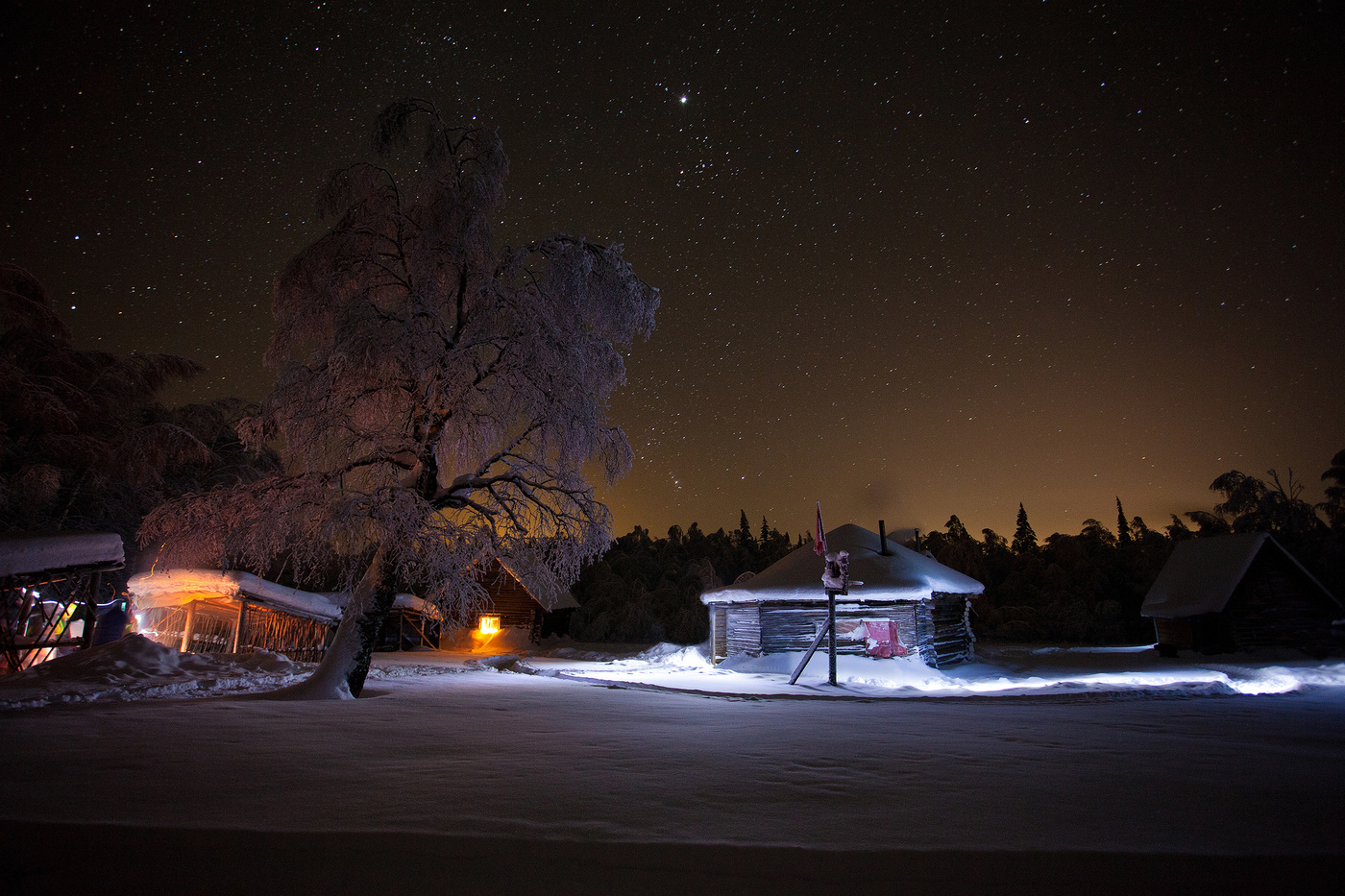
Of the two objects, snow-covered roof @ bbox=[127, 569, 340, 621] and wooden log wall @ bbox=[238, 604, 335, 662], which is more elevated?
snow-covered roof @ bbox=[127, 569, 340, 621]

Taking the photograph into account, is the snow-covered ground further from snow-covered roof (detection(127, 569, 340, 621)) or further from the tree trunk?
snow-covered roof (detection(127, 569, 340, 621))

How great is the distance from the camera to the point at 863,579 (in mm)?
18703

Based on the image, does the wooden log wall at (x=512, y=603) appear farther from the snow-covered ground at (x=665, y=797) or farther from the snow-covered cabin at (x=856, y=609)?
the snow-covered ground at (x=665, y=797)

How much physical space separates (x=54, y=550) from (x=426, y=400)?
8.39 metres

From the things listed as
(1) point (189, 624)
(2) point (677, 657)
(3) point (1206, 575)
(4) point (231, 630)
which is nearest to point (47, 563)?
(4) point (231, 630)

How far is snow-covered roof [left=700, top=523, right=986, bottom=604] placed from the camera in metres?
18.1

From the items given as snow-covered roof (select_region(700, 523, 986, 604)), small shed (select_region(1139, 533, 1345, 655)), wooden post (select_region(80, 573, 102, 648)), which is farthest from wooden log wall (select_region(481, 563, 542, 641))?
small shed (select_region(1139, 533, 1345, 655))

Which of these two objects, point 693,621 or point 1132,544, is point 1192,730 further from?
point 1132,544

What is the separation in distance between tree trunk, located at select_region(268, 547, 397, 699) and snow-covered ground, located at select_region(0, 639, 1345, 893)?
141 centimetres

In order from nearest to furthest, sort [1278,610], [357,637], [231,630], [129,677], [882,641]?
1. [357,637]
2. [129,677]
3. [882,641]
4. [231,630]
5. [1278,610]

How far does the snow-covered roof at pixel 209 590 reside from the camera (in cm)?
1952

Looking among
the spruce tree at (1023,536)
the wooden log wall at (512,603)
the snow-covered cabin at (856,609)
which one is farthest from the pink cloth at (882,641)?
the spruce tree at (1023,536)

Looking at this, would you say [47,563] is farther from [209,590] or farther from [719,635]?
[719,635]

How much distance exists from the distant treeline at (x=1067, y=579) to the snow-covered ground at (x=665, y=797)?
2965 centimetres
